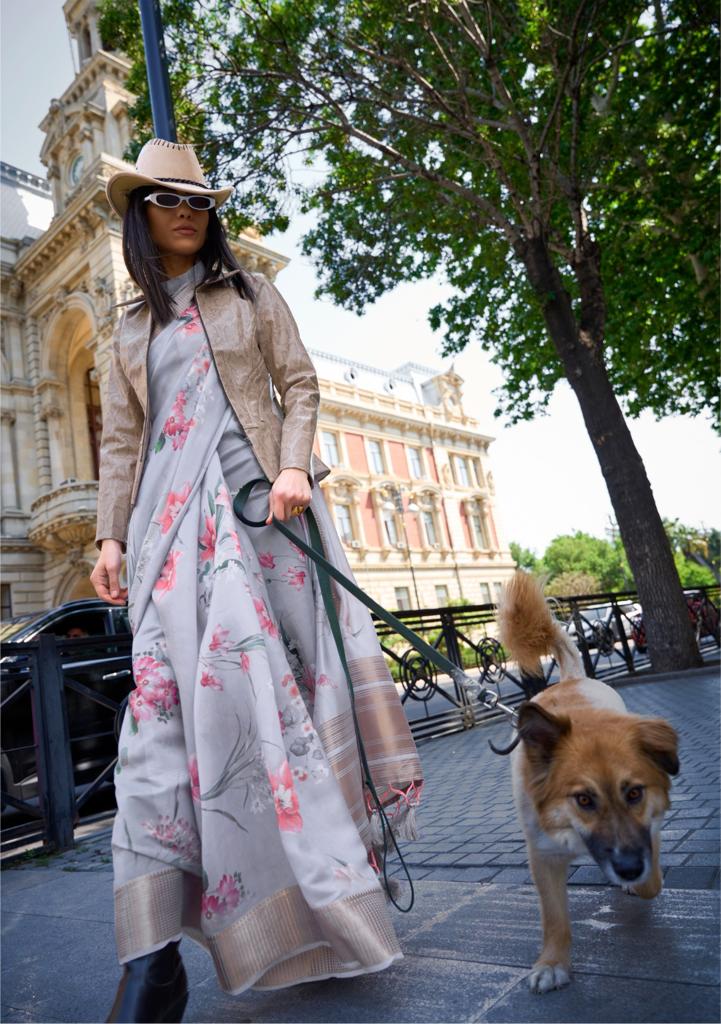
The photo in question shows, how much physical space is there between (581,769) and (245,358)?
1.65m

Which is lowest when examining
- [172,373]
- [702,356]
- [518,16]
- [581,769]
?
[581,769]

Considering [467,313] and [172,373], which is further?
[467,313]

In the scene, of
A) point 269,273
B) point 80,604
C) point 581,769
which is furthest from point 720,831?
point 269,273

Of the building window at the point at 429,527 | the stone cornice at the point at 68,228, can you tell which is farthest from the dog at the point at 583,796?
the building window at the point at 429,527

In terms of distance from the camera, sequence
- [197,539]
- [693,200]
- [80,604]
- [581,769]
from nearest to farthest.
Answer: [581,769] → [197,539] → [80,604] → [693,200]

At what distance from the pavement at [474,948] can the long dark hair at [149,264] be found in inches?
84.8

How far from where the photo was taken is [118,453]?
256 centimetres

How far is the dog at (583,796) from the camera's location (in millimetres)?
1860

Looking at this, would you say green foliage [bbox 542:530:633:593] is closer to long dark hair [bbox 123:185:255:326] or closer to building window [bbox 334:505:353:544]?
building window [bbox 334:505:353:544]

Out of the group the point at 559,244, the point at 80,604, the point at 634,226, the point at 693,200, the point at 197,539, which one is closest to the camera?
the point at 197,539

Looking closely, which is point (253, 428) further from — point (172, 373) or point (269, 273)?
point (269, 273)

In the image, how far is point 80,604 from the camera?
883 centimetres

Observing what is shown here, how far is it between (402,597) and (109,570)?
42.6 meters

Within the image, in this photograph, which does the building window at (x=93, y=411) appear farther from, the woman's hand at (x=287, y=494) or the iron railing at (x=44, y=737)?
the woman's hand at (x=287, y=494)
